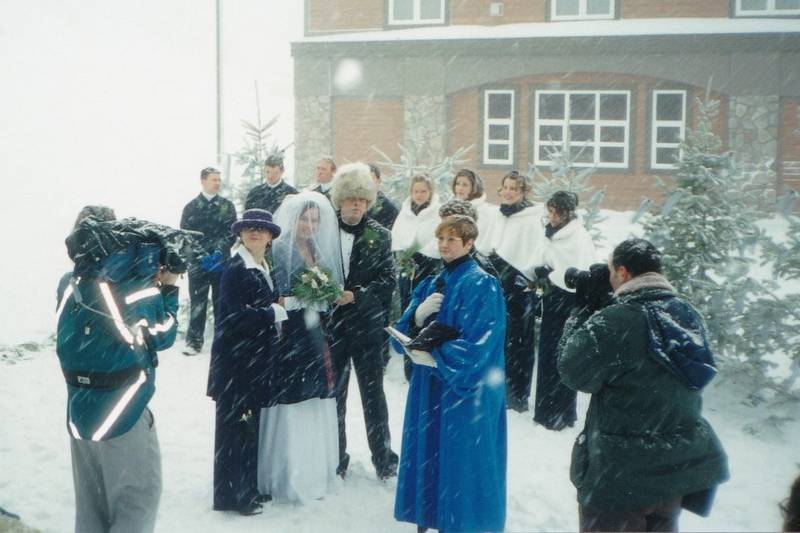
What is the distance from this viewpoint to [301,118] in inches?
866

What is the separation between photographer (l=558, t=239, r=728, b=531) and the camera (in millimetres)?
3113

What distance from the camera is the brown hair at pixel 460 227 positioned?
14.0 feet

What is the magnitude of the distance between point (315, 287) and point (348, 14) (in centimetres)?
1894

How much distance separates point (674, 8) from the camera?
20344 mm

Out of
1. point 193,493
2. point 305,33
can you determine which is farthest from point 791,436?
point 305,33

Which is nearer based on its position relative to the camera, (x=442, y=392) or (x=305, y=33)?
(x=442, y=392)

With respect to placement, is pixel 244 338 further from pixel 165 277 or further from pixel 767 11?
pixel 767 11

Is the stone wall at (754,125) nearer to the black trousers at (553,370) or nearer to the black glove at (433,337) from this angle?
the black trousers at (553,370)

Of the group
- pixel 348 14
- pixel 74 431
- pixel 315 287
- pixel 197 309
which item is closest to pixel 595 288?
pixel 315 287

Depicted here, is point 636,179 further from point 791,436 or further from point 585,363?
point 585,363

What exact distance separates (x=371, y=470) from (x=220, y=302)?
5.93 ft

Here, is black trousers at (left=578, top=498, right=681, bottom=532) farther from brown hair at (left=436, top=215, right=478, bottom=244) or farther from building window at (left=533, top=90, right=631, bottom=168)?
building window at (left=533, top=90, right=631, bottom=168)

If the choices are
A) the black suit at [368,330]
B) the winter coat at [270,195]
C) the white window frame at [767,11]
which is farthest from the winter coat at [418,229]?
the white window frame at [767,11]

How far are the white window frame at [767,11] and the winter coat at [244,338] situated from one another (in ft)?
63.3
